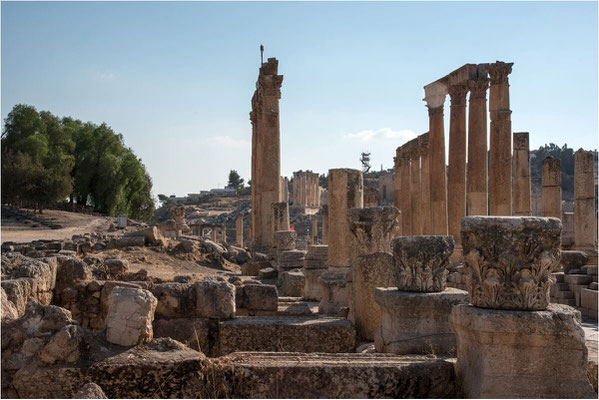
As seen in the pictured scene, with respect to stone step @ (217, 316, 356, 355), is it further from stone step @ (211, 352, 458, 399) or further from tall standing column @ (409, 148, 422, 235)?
tall standing column @ (409, 148, 422, 235)

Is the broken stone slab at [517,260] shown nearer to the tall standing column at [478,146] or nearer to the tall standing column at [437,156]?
the tall standing column at [478,146]

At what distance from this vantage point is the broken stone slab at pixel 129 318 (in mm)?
5324

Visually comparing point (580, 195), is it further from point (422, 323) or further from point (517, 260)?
point (517, 260)

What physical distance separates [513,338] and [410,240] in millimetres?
2381

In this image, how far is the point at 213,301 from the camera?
7.50m

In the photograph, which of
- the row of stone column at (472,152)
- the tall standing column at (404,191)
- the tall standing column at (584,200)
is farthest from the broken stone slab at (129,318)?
the tall standing column at (404,191)

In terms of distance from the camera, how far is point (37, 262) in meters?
8.50

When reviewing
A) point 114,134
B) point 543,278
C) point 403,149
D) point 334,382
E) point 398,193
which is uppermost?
point 114,134

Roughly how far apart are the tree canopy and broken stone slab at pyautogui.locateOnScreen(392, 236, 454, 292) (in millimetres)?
42484

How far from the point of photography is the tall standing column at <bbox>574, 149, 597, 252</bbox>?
895 inches

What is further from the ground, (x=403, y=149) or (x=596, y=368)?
(x=403, y=149)

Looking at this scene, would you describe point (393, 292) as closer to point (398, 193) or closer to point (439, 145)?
point (439, 145)

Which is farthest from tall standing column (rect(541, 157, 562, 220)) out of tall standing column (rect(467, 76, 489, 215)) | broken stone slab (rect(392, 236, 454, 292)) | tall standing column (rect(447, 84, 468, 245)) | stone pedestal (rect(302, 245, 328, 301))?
broken stone slab (rect(392, 236, 454, 292))

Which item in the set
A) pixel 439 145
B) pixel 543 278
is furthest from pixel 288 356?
pixel 439 145
